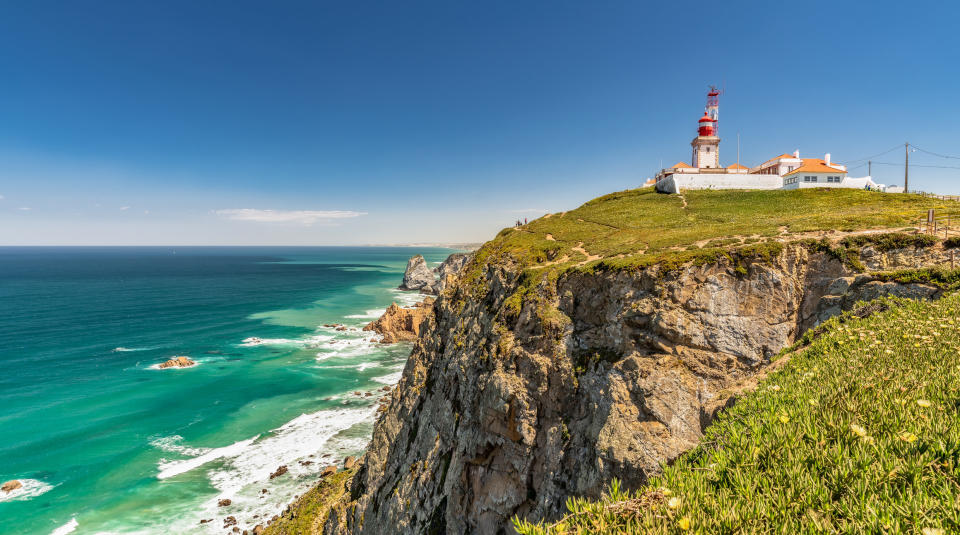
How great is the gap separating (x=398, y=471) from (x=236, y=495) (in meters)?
15.4

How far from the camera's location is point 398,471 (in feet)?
76.2

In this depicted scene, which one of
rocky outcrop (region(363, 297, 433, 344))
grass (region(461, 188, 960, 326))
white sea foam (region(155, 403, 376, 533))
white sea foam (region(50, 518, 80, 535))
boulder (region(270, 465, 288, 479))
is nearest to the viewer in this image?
grass (region(461, 188, 960, 326))

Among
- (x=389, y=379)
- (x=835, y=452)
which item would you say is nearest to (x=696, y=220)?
(x=835, y=452)

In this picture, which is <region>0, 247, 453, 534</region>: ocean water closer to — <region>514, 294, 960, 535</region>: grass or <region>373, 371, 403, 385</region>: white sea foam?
<region>373, 371, 403, 385</region>: white sea foam

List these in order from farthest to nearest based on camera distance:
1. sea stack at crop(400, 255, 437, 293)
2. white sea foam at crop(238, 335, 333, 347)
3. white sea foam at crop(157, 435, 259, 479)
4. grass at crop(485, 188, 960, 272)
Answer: sea stack at crop(400, 255, 437, 293) → white sea foam at crop(238, 335, 333, 347) → white sea foam at crop(157, 435, 259, 479) → grass at crop(485, 188, 960, 272)

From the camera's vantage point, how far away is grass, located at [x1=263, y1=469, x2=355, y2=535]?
24547 mm

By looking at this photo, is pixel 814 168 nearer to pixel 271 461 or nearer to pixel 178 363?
pixel 271 461

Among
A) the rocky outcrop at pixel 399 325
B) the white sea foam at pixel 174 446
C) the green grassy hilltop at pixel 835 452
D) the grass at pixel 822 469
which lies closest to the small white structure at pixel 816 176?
the green grassy hilltop at pixel 835 452

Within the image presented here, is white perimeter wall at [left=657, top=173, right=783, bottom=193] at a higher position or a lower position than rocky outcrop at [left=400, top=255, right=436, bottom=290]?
higher

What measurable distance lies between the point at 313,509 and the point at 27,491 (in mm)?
22419

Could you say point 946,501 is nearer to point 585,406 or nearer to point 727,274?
point 585,406

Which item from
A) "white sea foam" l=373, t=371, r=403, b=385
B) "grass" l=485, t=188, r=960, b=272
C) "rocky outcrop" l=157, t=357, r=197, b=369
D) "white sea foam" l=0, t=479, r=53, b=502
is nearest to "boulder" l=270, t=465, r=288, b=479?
"white sea foam" l=0, t=479, r=53, b=502

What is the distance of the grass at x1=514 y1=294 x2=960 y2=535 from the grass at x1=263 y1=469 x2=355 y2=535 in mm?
26510

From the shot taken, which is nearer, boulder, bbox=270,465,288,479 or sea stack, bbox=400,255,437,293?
boulder, bbox=270,465,288,479
